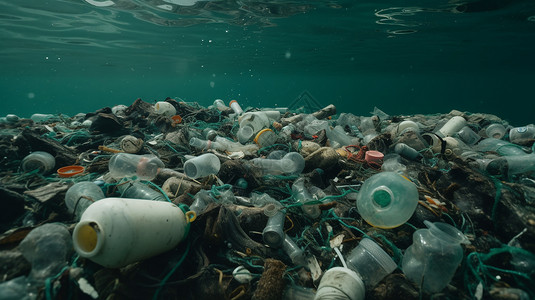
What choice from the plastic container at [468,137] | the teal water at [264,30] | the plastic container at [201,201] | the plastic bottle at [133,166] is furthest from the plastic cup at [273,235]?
the teal water at [264,30]

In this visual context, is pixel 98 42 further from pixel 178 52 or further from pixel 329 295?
pixel 329 295

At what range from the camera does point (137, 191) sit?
2.48 m

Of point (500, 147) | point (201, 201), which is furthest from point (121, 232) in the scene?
point (500, 147)

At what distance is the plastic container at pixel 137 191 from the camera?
241cm

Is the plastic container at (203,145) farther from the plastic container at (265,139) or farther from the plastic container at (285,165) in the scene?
the plastic container at (285,165)

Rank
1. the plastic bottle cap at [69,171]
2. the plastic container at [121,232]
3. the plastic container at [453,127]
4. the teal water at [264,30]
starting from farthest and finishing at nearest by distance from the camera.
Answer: the teal water at [264,30] < the plastic container at [453,127] < the plastic bottle cap at [69,171] < the plastic container at [121,232]

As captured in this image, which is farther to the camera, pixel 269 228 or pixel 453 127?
pixel 453 127

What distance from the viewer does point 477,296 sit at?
1.56 meters

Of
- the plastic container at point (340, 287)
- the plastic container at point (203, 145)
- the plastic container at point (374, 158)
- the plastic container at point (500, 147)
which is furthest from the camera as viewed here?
the plastic container at point (203, 145)

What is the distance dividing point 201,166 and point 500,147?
14.7ft

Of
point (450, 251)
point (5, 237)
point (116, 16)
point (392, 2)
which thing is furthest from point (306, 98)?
point (116, 16)

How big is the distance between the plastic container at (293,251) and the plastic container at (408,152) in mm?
2284

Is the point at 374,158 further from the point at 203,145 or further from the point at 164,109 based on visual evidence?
the point at 164,109

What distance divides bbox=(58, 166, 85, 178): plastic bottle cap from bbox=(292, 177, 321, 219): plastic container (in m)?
2.78
